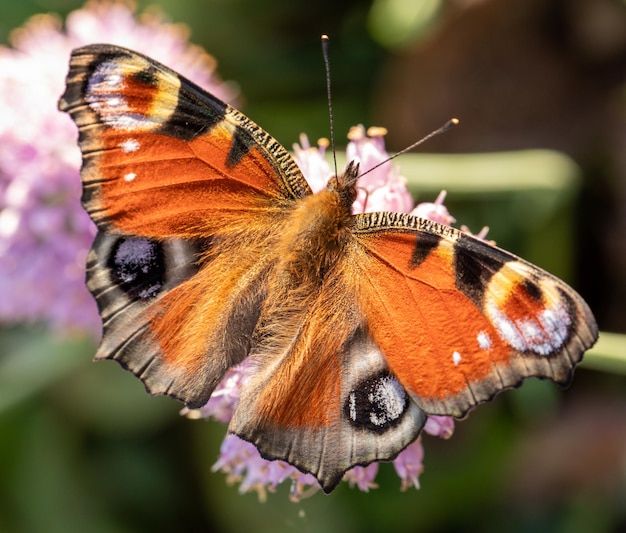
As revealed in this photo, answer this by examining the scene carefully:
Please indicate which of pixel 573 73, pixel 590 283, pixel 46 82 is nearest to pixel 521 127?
pixel 573 73

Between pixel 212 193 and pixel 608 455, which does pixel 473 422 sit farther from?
pixel 212 193

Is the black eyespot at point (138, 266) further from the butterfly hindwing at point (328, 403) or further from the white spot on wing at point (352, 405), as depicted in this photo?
the white spot on wing at point (352, 405)

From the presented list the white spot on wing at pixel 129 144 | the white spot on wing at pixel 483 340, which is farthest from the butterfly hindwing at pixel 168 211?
the white spot on wing at pixel 483 340

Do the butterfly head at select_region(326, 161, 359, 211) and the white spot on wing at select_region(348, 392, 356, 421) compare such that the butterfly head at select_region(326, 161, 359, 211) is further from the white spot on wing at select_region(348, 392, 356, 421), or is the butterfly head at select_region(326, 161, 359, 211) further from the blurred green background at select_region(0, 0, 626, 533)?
the blurred green background at select_region(0, 0, 626, 533)

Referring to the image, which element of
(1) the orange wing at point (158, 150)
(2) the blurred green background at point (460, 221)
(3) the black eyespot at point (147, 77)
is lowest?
(2) the blurred green background at point (460, 221)

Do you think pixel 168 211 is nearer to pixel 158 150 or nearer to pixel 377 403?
pixel 158 150

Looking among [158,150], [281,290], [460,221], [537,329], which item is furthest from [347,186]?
[460,221]
